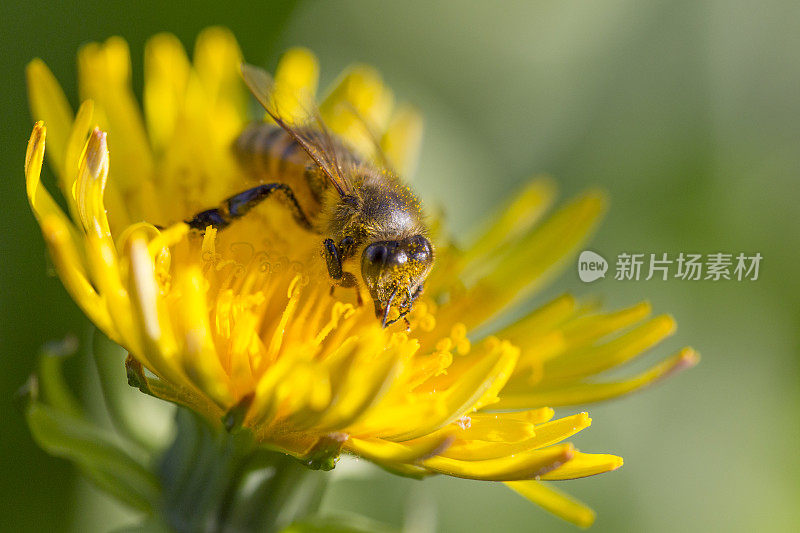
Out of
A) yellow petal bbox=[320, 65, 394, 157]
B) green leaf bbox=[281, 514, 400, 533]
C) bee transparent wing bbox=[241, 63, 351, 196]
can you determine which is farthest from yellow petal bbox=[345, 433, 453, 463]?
yellow petal bbox=[320, 65, 394, 157]

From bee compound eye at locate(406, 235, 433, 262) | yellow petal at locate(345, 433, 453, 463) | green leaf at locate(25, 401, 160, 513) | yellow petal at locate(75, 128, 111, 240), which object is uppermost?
bee compound eye at locate(406, 235, 433, 262)

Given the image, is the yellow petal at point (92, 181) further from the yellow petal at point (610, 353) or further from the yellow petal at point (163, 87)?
the yellow petal at point (610, 353)

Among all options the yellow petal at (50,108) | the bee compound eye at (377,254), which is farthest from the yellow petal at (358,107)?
the bee compound eye at (377,254)

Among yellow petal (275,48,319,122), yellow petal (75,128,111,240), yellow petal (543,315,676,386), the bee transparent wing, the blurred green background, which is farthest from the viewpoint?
the blurred green background

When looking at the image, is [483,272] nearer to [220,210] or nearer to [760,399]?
[220,210]

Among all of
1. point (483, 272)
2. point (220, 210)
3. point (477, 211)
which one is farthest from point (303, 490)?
point (477, 211)

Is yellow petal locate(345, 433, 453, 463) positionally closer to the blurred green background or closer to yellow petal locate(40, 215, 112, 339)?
yellow petal locate(40, 215, 112, 339)

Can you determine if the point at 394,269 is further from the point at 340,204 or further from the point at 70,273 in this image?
the point at 70,273
